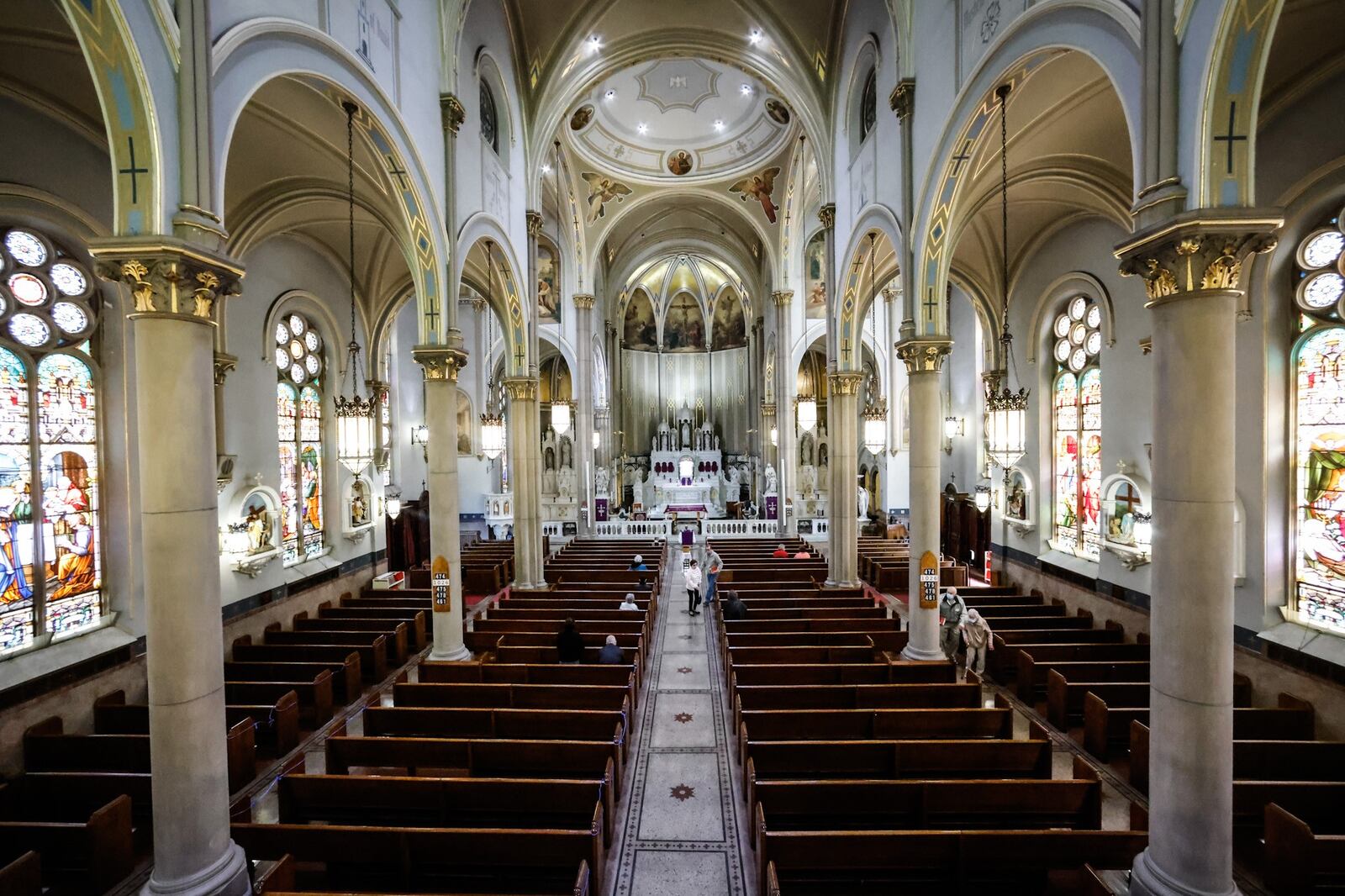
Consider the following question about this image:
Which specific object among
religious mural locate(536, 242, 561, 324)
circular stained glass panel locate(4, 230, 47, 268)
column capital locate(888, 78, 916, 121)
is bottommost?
circular stained glass panel locate(4, 230, 47, 268)

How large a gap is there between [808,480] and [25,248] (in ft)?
89.8

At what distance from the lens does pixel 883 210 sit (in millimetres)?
11086

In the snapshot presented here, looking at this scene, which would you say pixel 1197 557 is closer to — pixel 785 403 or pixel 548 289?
pixel 785 403

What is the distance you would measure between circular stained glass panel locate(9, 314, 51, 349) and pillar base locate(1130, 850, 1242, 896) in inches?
554

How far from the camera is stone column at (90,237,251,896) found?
448 centimetres

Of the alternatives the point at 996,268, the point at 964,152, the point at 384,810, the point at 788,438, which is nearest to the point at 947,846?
the point at 384,810

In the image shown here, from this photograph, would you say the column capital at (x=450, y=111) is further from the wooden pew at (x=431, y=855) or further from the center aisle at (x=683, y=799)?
the wooden pew at (x=431, y=855)

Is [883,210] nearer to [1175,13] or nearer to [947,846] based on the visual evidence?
[1175,13]

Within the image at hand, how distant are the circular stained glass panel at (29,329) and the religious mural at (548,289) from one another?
59.9ft

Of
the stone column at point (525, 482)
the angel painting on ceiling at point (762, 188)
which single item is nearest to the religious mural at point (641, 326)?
the angel painting on ceiling at point (762, 188)

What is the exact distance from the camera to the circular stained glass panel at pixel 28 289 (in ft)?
27.3

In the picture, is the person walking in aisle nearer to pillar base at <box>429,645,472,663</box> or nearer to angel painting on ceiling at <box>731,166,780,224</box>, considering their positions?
pillar base at <box>429,645,472,663</box>

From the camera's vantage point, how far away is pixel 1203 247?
4.33 metres

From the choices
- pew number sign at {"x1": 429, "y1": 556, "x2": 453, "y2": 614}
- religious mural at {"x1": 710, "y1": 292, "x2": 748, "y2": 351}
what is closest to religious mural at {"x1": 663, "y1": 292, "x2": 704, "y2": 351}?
religious mural at {"x1": 710, "y1": 292, "x2": 748, "y2": 351}
